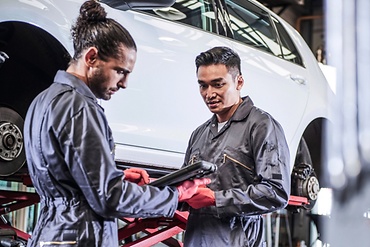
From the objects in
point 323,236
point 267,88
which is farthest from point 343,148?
point 267,88

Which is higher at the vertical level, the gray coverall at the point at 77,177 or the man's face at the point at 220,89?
the man's face at the point at 220,89

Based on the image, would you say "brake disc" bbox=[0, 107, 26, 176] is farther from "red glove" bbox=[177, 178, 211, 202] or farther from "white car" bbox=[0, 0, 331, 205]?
"red glove" bbox=[177, 178, 211, 202]

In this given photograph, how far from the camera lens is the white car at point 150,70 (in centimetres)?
250

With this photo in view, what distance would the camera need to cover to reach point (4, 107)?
262 cm

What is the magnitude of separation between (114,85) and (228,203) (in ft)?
1.82

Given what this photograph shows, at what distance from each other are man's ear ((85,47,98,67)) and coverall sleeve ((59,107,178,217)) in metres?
0.14

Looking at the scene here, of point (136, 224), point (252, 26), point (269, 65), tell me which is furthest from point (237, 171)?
point (252, 26)

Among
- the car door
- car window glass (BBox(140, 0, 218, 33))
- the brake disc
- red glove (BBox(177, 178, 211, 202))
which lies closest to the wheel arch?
the brake disc

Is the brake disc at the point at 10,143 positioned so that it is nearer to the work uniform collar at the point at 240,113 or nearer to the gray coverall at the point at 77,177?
the work uniform collar at the point at 240,113

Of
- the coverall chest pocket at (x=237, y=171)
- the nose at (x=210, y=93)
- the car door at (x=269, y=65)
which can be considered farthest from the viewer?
the car door at (x=269, y=65)

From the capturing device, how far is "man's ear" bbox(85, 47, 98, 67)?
1.61 metres

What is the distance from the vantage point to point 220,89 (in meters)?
2.21

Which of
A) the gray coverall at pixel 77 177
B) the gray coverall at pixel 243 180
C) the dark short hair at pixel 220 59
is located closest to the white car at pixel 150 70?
the dark short hair at pixel 220 59

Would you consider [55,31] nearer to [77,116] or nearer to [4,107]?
[4,107]
